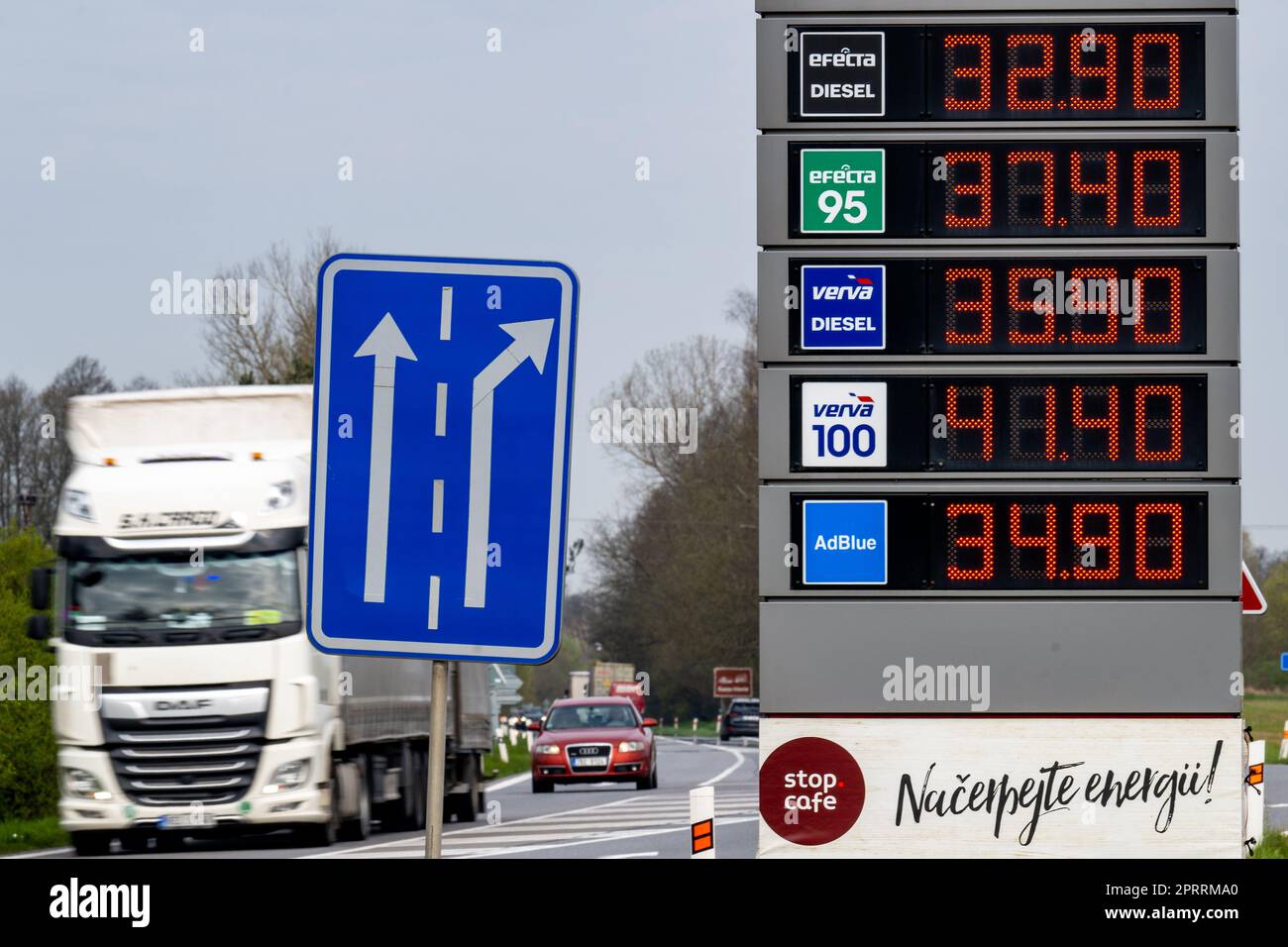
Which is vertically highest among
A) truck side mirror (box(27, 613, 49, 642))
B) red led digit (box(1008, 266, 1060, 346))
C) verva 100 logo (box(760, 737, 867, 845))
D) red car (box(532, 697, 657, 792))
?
red led digit (box(1008, 266, 1060, 346))

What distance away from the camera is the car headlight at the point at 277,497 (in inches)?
790

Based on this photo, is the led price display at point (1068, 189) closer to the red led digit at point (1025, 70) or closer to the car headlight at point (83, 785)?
the red led digit at point (1025, 70)

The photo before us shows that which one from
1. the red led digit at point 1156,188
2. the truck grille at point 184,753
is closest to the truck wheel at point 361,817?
the truck grille at point 184,753

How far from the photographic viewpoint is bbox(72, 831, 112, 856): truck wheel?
2011 cm

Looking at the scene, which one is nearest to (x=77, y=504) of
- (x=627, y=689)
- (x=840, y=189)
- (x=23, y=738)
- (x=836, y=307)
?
(x=23, y=738)

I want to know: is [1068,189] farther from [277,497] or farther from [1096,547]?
[277,497]

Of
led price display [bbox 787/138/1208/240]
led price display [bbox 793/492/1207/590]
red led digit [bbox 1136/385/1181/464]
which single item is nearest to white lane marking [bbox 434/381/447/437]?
led price display [bbox 793/492/1207/590]

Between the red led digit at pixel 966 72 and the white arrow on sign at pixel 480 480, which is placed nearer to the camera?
the white arrow on sign at pixel 480 480

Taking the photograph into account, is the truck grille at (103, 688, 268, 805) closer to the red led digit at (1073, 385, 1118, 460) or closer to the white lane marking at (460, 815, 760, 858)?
the white lane marking at (460, 815, 760, 858)

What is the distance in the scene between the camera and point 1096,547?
12.4 m

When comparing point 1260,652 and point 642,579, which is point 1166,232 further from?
point 1260,652

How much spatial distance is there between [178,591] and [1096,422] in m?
10.3

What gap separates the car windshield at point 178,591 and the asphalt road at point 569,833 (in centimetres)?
216

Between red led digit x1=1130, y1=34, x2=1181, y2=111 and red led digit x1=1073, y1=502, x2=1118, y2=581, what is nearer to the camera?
red led digit x1=1073, y1=502, x2=1118, y2=581
